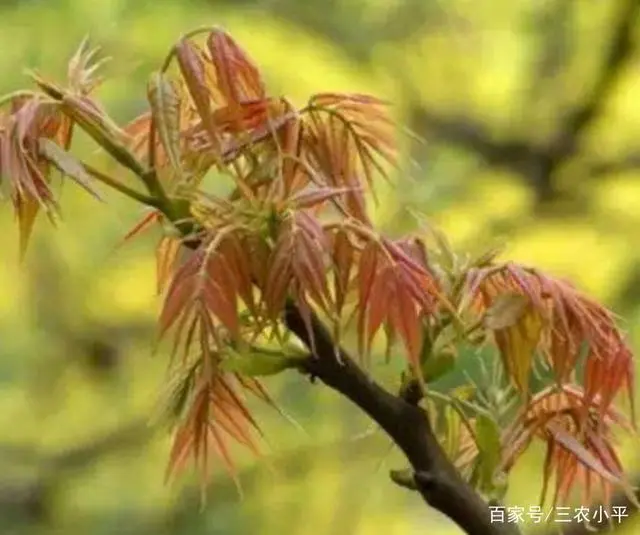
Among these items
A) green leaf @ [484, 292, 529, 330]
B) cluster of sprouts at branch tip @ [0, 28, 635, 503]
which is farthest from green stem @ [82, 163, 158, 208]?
green leaf @ [484, 292, 529, 330]

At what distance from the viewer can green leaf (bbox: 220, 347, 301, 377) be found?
14.6 inches

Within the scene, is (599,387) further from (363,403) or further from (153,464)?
(153,464)

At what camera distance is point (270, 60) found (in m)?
1.15

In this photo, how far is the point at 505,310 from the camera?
0.39 metres

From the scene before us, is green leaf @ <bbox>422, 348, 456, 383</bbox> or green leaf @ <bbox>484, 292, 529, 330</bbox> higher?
green leaf @ <bbox>484, 292, 529, 330</bbox>

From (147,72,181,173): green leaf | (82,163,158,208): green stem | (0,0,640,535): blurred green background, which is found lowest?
(0,0,640,535): blurred green background

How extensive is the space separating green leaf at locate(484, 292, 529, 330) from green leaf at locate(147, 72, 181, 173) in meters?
0.11

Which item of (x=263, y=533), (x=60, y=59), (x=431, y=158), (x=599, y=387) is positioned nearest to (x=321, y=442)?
(x=263, y=533)

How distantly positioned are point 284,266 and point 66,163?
68 millimetres

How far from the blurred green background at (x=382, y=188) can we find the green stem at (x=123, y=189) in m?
0.77

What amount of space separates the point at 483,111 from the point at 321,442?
353 mm

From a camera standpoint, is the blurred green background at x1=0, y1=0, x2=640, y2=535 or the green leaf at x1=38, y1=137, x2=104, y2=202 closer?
the green leaf at x1=38, y1=137, x2=104, y2=202

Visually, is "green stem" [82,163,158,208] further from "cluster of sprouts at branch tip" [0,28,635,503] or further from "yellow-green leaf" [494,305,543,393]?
"yellow-green leaf" [494,305,543,393]

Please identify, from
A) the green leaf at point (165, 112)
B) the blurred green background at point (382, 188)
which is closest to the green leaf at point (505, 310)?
the green leaf at point (165, 112)
